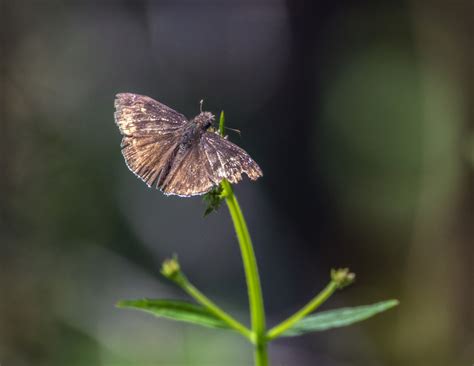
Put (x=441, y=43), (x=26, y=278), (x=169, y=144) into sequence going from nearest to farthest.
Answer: (x=169, y=144) < (x=26, y=278) < (x=441, y=43)

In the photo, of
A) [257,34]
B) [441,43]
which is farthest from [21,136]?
[441,43]

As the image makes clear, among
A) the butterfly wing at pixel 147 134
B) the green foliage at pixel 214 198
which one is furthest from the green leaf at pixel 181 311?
the butterfly wing at pixel 147 134

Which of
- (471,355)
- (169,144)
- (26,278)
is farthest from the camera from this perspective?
(26,278)

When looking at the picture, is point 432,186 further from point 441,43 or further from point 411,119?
point 441,43

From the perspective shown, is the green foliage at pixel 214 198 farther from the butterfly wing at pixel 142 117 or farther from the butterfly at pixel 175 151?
the butterfly wing at pixel 142 117

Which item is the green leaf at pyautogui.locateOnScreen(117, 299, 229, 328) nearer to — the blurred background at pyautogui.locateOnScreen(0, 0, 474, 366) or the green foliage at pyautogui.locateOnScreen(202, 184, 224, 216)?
the green foliage at pyautogui.locateOnScreen(202, 184, 224, 216)

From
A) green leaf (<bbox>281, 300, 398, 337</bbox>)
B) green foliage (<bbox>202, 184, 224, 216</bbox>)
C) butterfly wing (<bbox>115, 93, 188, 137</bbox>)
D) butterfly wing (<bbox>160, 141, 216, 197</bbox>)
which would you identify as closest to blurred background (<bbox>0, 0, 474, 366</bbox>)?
butterfly wing (<bbox>115, 93, 188, 137</bbox>)
